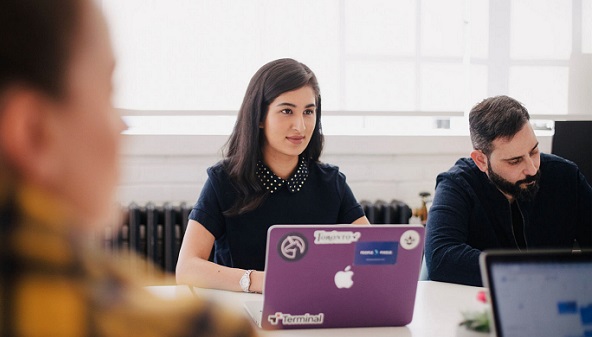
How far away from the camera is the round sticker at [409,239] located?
4.91 feet

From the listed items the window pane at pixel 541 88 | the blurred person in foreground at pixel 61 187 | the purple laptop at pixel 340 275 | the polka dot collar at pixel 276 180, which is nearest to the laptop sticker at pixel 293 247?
the purple laptop at pixel 340 275

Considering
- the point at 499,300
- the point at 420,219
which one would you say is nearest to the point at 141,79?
the point at 420,219

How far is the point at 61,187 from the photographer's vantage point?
1.10 ft

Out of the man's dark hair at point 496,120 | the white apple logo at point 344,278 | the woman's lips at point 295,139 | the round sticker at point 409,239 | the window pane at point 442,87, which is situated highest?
the window pane at point 442,87

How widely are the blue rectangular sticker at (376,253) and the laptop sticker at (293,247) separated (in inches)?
4.4

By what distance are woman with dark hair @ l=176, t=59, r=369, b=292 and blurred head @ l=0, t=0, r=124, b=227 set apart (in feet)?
A: 6.02

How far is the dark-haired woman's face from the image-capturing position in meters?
2.35

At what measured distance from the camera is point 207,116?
3291mm

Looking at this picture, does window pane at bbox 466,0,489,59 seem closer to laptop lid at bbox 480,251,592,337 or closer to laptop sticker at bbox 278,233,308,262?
laptop sticker at bbox 278,233,308,262

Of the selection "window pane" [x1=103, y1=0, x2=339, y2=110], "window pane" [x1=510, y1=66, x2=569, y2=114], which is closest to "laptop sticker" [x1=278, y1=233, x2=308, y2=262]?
"window pane" [x1=103, y1=0, x2=339, y2=110]

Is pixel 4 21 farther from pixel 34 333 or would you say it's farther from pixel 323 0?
pixel 323 0

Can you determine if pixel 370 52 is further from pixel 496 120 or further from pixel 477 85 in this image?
pixel 496 120

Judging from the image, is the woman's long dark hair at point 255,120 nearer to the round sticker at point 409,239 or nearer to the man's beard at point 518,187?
the man's beard at point 518,187

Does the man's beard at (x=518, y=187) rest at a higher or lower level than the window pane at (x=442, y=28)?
lower
